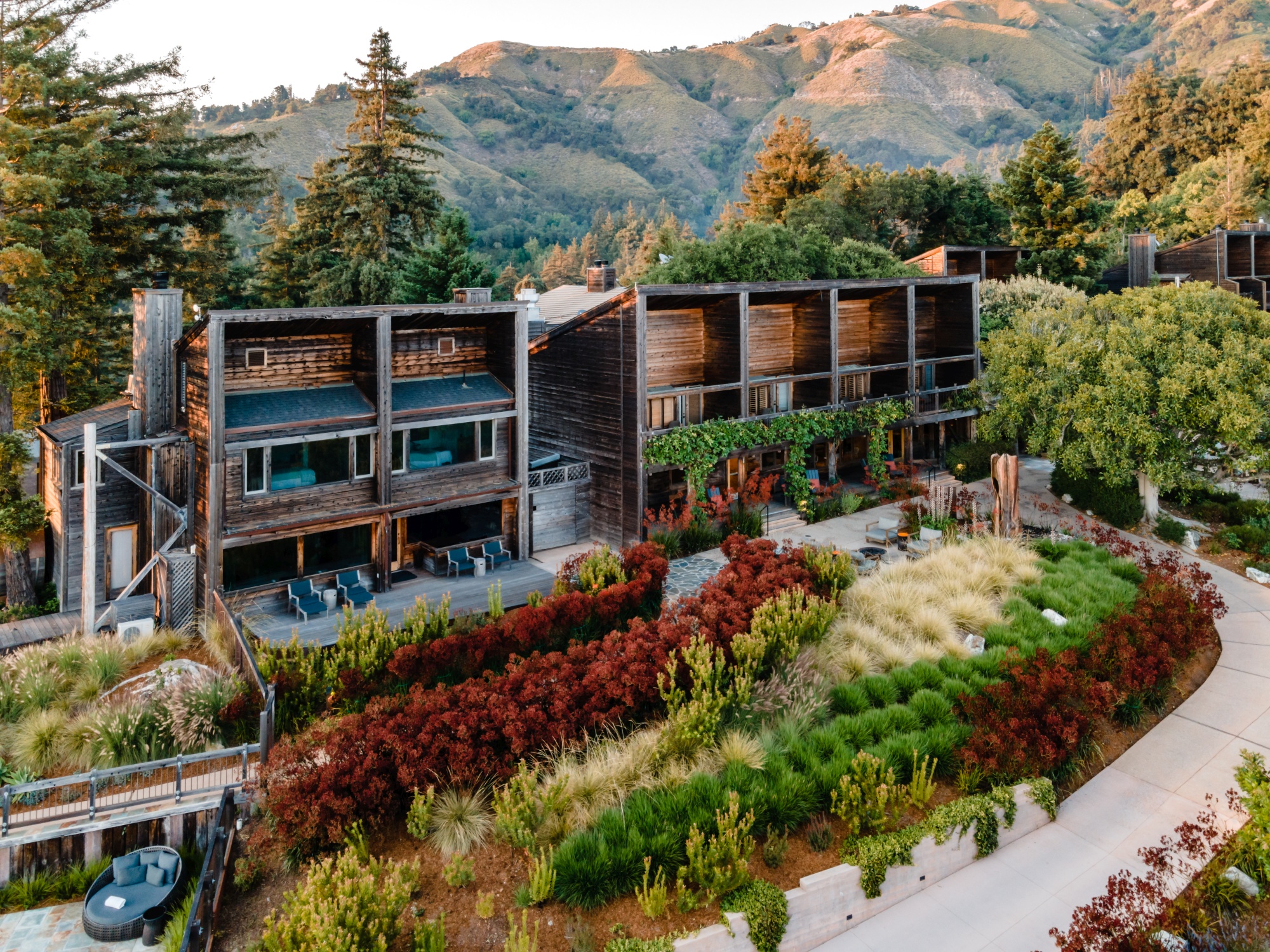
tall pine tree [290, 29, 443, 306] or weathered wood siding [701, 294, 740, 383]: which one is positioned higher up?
tall pine tree [290, 29, 443, 306]

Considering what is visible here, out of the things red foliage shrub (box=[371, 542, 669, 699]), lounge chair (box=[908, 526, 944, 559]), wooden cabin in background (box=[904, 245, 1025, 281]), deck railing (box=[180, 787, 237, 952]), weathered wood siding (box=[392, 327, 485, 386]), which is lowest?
deck railing (box=[180, 787, 237, 952])

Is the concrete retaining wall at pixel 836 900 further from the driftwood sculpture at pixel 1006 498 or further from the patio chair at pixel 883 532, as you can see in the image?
the patio chair at pixel 883 532

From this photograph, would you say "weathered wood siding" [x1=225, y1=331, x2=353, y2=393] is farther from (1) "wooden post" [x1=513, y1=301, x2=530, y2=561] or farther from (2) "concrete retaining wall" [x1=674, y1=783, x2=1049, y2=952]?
(2) "concrete retaining wall" [x1=674, y1=783, x2=1049, y2=952]

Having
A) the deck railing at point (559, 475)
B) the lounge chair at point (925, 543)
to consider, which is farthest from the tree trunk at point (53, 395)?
the lounge chair at point (925, 543)

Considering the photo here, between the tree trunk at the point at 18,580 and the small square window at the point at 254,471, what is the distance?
26.6ft

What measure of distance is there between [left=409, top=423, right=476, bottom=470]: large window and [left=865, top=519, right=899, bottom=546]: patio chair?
31.7ft

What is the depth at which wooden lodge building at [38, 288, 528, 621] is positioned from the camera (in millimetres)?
16984

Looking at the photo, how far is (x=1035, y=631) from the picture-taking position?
538 inches

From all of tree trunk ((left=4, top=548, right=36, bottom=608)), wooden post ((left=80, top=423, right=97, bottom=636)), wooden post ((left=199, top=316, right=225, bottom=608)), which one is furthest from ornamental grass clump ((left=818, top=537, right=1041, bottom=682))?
tree trunk ((left=4, top=548, right=36, bottom=608))

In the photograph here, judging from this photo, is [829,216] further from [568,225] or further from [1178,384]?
[568,225]

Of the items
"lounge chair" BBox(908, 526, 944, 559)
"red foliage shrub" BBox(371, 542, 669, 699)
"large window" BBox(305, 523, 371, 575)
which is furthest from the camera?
"lounge chair" BBox(908, 526, 944, 559)

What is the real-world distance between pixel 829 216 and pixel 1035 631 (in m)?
36.1

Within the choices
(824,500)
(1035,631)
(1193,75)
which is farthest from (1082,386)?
(1193,75)

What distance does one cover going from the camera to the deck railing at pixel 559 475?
2153cm
